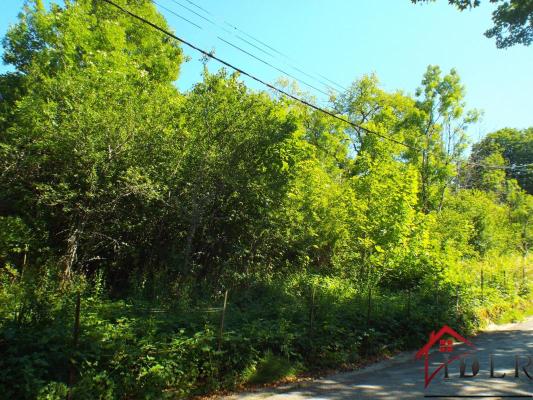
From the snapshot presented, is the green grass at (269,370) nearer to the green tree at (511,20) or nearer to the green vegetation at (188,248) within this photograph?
the green vegetation at (188,248)

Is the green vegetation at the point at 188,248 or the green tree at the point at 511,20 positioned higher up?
the green tree at the point at 511,20

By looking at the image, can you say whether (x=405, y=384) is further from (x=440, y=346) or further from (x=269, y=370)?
(x=440, y=346)

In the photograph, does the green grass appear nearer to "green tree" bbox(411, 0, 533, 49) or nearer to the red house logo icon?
the red house logo icon

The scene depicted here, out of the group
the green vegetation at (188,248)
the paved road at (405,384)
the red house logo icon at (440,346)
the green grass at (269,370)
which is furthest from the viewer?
the red house logo icon at (440,346)

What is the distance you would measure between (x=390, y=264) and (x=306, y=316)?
6.46 metres

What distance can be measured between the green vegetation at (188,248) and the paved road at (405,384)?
0.47 metres

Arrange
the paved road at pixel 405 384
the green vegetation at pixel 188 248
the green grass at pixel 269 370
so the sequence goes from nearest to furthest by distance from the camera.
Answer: the green vegetation at pixel 188 248
the paved road at pixel 405 384
the green grass at pixel 269 370

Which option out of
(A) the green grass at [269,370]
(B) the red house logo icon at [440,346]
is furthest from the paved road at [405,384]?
(A) the green grass at [269,370]

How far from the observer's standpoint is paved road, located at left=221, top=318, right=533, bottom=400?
6199 mm

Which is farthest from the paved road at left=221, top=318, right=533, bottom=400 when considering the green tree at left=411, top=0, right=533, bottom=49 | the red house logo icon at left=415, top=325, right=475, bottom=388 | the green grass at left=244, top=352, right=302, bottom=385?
the green tree at left=411, top=0, right=533, bottom=49

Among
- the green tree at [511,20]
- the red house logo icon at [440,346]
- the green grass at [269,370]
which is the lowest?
the green grass at [269,370]

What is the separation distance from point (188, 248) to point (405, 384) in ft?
21.3

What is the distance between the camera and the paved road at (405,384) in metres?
6.20

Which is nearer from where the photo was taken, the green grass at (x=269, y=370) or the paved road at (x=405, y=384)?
the paved road at (x=405, y=384)
